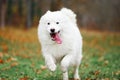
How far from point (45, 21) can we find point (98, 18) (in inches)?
1734

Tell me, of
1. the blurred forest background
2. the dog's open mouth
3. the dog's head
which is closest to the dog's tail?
the dog's head

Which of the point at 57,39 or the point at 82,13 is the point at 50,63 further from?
the point at 82,13

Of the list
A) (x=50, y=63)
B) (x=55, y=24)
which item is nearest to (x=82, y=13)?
(x=50, y=63)

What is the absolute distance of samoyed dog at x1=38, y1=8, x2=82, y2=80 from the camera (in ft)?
26.1

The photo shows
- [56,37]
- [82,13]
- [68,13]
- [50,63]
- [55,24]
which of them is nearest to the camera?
[55,24]

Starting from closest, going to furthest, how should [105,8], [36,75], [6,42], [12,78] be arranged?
1. [12,78]
2. [36,75]
3. [6,42]
4. [105,8]

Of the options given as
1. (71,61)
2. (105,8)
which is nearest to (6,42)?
(71,61)

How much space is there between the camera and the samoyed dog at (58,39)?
797 centimetres

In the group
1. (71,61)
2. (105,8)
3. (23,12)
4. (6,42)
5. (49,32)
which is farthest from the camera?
(23,12)

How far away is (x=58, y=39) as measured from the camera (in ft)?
26.6

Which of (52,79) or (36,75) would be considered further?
(36,75)

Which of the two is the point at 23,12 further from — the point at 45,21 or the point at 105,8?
the point at 45,21

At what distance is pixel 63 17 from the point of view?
8180 mm

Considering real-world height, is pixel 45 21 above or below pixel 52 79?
above
